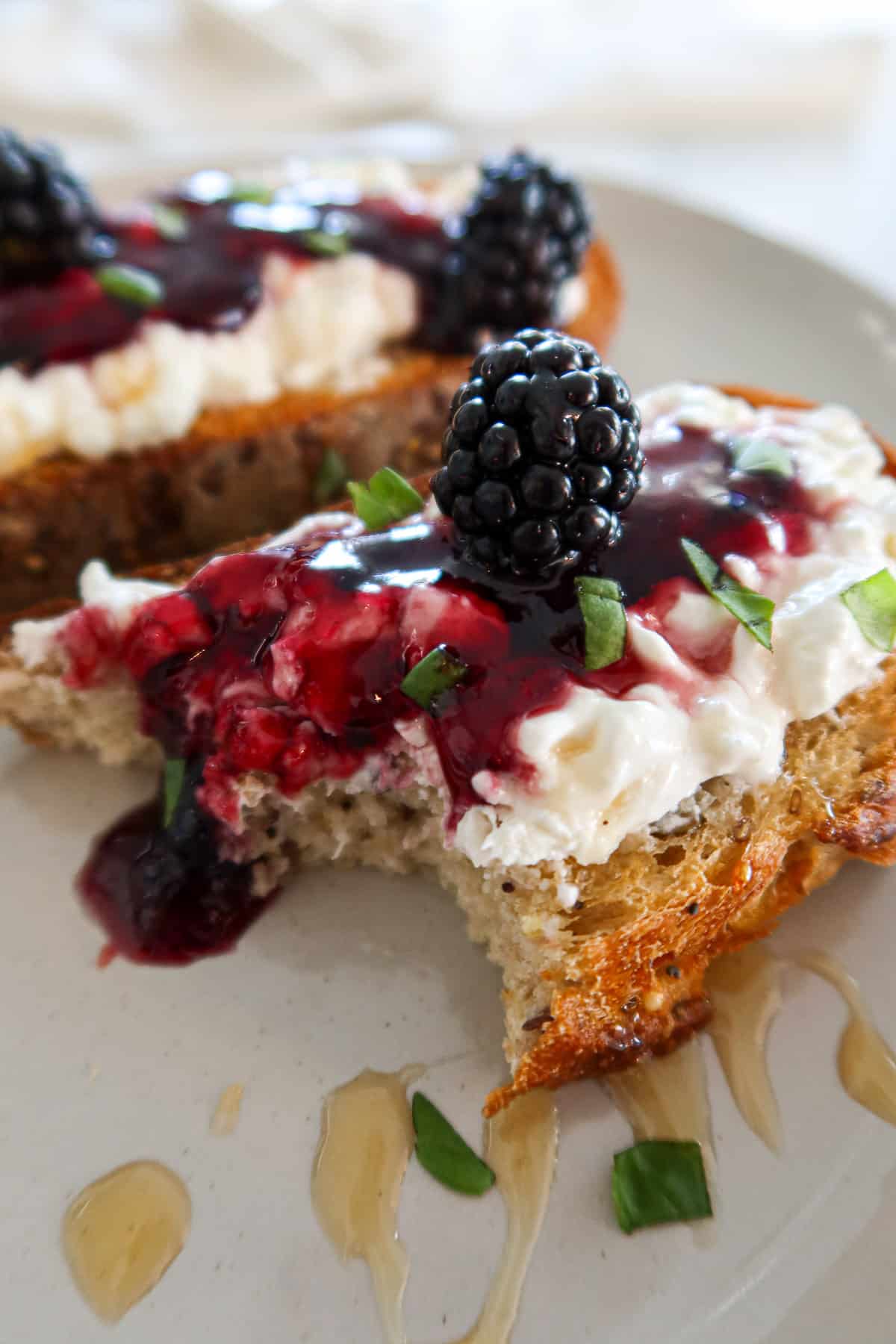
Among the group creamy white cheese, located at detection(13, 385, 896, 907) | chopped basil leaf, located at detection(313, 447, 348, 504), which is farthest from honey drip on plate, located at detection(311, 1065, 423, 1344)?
chopped basil leaf, located at detection(313, 447, 348, 504)

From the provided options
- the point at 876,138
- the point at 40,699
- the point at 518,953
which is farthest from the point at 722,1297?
the point at 876,138

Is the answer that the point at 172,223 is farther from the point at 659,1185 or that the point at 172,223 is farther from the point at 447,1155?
the point at 659,1185

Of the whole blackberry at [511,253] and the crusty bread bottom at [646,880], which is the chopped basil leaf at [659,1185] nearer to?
the crusty bread bottom at [646,880]

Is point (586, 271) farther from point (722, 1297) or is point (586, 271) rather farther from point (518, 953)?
point (722, 1297)

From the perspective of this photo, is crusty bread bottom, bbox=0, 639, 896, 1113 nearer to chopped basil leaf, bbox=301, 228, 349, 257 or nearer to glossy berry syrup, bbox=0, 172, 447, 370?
glossy berry syrup, bbox=0, 172, 447, 370

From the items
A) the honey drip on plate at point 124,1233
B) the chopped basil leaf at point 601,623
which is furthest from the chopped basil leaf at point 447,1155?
the chopped basil leaf at point 601,623
